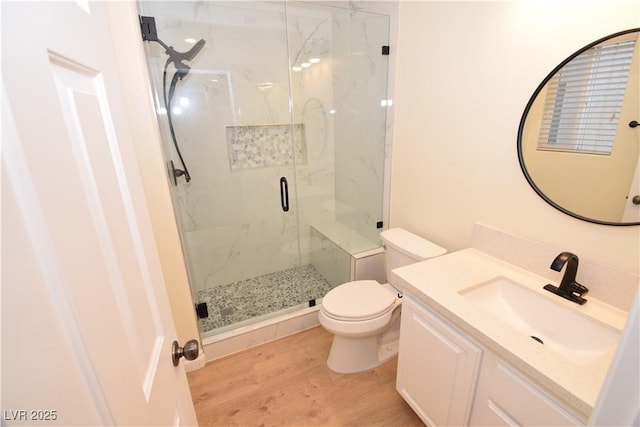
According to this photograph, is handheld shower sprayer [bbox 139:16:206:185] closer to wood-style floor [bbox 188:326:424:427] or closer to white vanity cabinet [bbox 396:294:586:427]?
wood-style floor [bbox 188:326:424:427]

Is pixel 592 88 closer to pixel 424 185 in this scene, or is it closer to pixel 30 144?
pixel 424 185

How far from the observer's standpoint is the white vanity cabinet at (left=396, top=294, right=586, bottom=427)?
34.1 inches

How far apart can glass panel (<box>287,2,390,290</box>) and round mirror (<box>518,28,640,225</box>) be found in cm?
108

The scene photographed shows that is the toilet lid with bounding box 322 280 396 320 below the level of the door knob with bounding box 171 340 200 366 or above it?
below

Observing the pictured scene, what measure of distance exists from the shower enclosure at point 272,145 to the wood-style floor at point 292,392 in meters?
0.31

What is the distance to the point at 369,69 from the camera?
86.4 inches

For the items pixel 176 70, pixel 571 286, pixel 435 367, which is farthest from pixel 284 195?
pixel 571 286

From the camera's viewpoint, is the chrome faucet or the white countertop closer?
the white countertop

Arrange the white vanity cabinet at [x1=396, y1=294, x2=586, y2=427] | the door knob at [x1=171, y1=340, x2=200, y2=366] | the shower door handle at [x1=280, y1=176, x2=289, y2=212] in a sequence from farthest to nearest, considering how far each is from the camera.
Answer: the shower door handle at [x1=280, y1=176, x2=289, y2=212] → the white vanity cabinet at [x1=396, y1=294, x2=586, y2=427] → the door knob at [x1=171, y1=340, x2=200, y2=366]

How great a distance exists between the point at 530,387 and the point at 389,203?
4.97 ft

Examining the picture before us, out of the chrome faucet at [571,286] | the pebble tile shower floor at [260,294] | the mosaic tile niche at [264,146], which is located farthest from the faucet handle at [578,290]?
the mosaic tile niche at [264,146]

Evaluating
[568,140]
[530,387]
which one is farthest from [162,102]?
[530,387]

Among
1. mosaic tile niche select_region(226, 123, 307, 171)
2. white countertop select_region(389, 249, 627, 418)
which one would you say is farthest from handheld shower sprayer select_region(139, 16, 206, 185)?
white countertop select_region(389, 249, 627, 418)

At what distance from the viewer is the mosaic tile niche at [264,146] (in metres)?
2.39
